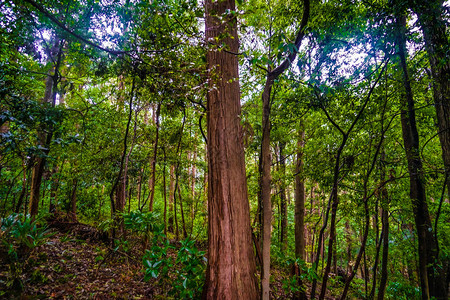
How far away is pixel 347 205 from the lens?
4574mm

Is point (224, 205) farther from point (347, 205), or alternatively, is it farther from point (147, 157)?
point (147, 157)

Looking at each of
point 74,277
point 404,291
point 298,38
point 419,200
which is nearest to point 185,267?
point 74,277

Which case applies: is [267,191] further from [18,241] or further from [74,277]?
[18,241]

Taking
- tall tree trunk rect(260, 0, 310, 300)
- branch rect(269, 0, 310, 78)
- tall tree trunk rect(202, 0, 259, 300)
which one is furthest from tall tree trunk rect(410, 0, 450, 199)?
tall tree trunk rect(202, 0, 259, 300)

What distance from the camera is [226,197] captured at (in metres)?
2.99

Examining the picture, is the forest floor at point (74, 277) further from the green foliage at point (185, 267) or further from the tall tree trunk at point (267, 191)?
the tall tree trunk at point (267, 191)

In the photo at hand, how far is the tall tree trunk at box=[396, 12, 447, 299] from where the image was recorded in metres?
3.68

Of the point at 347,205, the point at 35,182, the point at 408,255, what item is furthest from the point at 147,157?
the point at 408,255

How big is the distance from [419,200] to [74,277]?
671 cm

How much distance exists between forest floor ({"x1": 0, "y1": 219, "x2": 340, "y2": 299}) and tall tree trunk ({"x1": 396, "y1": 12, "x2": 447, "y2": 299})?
9.55ft

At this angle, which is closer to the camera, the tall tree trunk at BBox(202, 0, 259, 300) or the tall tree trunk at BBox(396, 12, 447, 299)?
the tall tree trunk at BBox(202, 0, 259, 300)

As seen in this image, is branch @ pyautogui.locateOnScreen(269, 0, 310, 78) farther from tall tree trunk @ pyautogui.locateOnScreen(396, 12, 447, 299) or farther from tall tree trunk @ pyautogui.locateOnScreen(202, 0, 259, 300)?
tall tree trunk @ pyautogui.locateOnScreen(396, 12, 447, 299)

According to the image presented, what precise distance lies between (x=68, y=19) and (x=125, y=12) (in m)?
1.39

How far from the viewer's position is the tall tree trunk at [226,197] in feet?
9.21
